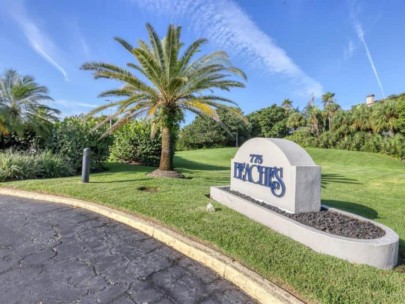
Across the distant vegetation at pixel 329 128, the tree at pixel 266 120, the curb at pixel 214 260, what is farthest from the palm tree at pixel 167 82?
the tree at pixel 266 120

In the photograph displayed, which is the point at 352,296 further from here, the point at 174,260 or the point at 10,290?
the point at 10,290

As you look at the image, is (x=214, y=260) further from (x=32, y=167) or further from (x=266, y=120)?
(x=266, y=120)

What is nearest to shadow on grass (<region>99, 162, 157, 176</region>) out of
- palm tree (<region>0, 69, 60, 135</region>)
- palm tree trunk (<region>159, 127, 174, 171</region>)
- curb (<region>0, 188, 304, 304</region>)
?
palm tree trunk (<region>159, 127, 174, 171</region>)

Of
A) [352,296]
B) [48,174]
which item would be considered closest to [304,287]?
[352,296]

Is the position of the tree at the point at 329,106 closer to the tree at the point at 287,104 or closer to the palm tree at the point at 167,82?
the tree at the point at 287,104

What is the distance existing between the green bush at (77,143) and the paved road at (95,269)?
6.26m

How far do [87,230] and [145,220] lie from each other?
0.97m

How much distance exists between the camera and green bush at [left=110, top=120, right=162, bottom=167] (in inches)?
547

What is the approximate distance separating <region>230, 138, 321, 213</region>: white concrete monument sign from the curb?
6.01 ft

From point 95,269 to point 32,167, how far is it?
7563 millimetres

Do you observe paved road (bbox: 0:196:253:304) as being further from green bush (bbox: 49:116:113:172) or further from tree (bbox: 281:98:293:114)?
tree (bbox: 281:98:293:114)

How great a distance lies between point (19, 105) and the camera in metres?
11.8

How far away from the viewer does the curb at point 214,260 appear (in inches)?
115

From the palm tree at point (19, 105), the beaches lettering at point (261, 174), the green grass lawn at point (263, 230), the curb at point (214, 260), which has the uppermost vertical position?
the palm tree at point (19, 105)
